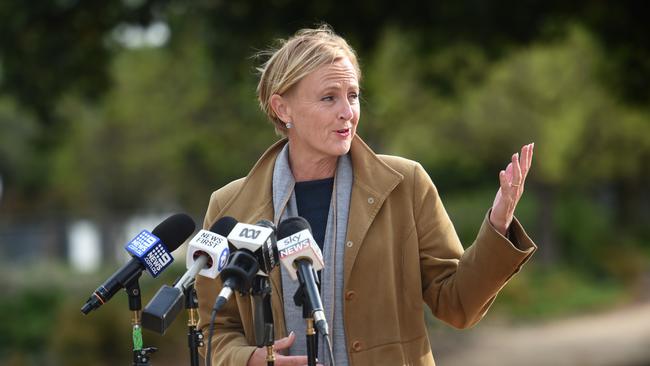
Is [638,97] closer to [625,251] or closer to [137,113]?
[137,113]

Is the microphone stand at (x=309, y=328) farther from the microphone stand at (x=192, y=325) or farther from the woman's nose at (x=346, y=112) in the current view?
the woman's nose at (x=346, y=112)

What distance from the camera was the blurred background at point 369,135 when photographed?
35.4 feet

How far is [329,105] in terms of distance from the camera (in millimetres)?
3654

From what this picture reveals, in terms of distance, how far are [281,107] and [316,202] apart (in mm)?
367

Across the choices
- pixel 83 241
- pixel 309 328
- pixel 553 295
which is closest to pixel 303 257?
pixel 309 328

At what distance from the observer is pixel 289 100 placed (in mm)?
3750

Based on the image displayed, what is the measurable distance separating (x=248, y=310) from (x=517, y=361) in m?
13.7

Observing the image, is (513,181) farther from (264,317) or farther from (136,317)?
(136,317)

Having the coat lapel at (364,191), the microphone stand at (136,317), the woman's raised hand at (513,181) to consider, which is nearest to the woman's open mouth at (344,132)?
the coat lapel at (364,191)

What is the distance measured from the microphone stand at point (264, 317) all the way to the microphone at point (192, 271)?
14 cm

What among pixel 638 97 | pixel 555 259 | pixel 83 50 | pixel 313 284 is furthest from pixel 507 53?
pixel 555 259

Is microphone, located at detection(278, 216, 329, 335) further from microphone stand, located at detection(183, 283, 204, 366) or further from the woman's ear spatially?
the woman's ear

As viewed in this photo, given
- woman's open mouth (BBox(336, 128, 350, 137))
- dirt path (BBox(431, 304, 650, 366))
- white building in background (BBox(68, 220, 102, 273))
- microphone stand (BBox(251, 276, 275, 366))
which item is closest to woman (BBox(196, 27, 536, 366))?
woman's open mouth (BBox(336, 128, 350, 137))

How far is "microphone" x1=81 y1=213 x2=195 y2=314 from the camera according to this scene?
3184 mm
